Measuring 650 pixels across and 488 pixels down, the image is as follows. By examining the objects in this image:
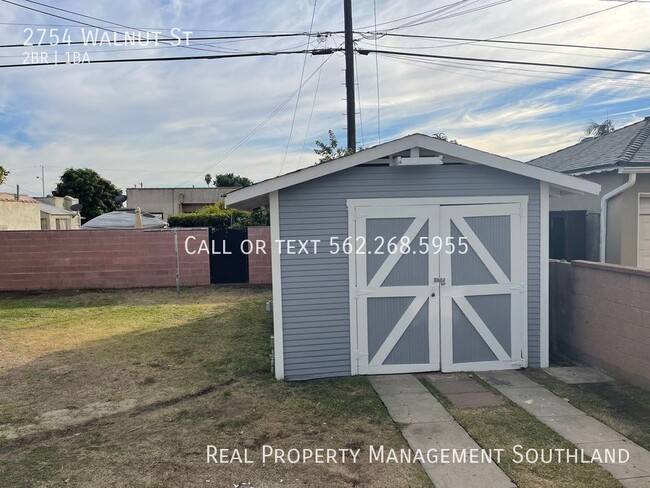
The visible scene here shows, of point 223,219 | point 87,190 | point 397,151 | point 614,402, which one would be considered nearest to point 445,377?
point 614,402

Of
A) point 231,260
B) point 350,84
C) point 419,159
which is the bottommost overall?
point 231,260

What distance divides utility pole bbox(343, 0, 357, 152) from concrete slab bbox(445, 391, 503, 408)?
24.7ft

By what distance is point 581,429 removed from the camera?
3.88 metres

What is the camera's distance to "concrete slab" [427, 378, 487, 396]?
15.9 ft

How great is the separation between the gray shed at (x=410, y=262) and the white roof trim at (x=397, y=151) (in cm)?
2

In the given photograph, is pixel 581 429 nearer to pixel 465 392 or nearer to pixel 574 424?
pixel 574 424

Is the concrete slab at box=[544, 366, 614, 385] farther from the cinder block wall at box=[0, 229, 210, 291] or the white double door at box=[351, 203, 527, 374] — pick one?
the cinder block wall at box=[0, 229, 210, 291]

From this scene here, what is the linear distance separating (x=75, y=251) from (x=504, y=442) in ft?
38.1

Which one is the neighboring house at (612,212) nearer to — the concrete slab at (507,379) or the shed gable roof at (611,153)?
the shed gable roof at (611,153)

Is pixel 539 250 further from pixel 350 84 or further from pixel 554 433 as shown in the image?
pixel 350 84

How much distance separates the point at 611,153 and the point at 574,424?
18.8ft

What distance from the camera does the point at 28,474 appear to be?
Answer: 3383mm

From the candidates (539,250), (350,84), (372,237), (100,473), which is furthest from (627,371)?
(350,84)

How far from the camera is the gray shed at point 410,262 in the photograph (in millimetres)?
5238
